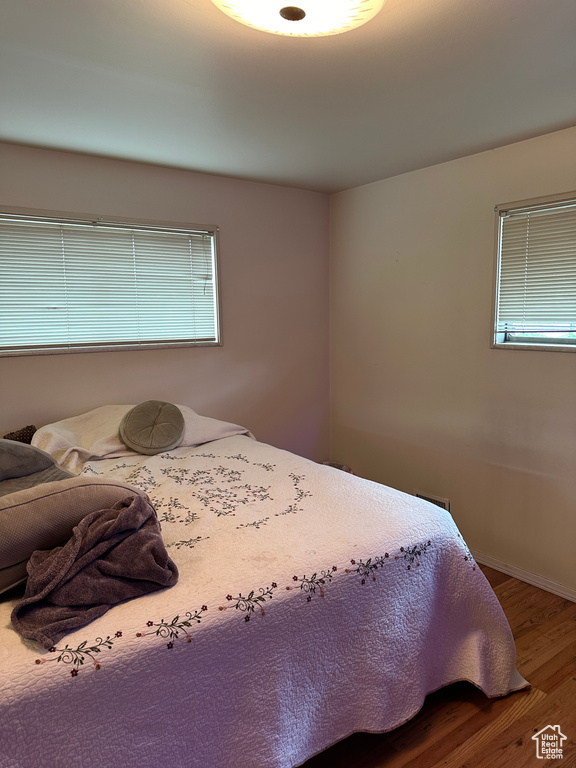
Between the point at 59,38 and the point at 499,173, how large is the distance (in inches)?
86.1

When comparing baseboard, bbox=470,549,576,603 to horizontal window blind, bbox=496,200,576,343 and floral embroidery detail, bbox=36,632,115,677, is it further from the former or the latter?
floral embroidery detail, bbox=36,632,115,677

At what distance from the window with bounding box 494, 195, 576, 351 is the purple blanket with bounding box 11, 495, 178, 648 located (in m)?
2.18

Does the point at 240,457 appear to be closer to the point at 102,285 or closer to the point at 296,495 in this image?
the point at 296,495

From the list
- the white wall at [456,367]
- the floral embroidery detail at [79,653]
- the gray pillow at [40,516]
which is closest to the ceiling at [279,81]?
the white wall at [456,367]

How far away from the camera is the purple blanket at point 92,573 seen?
48.3 inches

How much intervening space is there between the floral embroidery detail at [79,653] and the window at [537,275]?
2381 mm

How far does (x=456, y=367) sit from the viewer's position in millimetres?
3033

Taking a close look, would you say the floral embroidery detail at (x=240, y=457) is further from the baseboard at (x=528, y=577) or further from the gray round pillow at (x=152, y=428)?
Answer: the baseboard at (x=528, y=577)

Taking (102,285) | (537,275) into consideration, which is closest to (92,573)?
(102,285)

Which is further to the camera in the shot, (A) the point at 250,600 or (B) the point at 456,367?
(B) the point at 456,367

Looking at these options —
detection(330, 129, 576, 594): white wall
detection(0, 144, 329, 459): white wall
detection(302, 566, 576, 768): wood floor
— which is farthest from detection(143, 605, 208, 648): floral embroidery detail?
detection(330, 129, 576, 594): white wall

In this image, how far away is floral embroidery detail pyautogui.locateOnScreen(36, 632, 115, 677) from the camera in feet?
3.74

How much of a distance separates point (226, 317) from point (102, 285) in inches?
33.0

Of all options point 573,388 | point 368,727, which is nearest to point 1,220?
point 368,727
